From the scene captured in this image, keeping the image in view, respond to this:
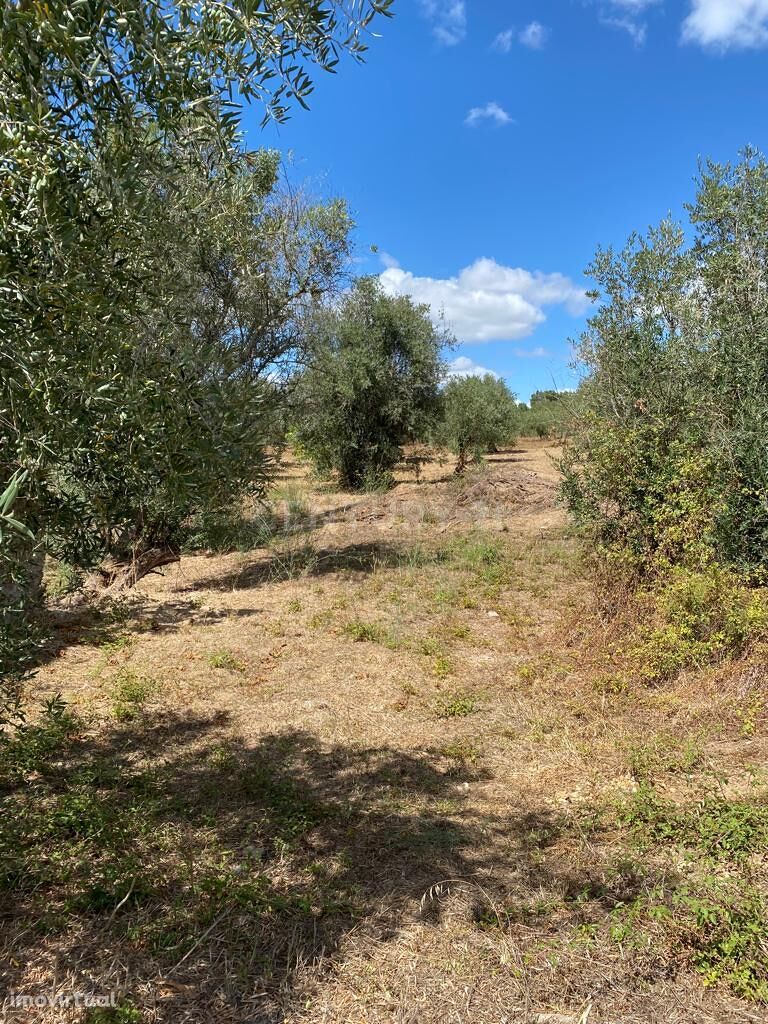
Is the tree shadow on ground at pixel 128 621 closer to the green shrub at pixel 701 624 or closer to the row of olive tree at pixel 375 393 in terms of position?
the green shrub at pixel 701 624

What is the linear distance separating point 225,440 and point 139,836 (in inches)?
116

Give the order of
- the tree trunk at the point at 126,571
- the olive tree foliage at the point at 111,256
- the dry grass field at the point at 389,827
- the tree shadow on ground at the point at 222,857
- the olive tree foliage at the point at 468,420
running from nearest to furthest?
the olive tree foliage at the point at 111,256
the dry grass field at the point at 389,827
the tree shadow on ground at the point at 222,857
the tree trunk at the point at 126,571
the olive tree foliage at the point at 468,420

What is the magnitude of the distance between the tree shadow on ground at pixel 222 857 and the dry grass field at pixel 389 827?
17 mm

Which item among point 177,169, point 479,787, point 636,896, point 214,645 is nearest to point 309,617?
point 214,645

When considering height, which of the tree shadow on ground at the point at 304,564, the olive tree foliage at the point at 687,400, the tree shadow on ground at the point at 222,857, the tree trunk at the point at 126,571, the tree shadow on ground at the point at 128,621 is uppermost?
the olive tree foliage at the point at 687,400

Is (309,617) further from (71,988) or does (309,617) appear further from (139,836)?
(71,988)

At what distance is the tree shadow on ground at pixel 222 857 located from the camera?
290cm

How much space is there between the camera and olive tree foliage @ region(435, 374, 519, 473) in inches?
877

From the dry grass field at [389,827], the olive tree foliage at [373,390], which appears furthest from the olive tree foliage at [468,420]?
the dry grass field at [389,827]

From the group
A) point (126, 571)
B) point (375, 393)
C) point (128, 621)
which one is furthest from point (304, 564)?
point (375, 393)

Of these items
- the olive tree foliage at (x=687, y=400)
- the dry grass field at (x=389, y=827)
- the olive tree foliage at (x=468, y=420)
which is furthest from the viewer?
the olive tree foliage at (x=468, y=420)

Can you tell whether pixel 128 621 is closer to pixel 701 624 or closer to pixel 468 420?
pixel 701 624

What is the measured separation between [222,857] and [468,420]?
20.4m

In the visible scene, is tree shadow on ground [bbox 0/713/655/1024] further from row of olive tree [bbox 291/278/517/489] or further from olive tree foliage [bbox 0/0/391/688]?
row of olive tree [bbox 291/278/517/489]
